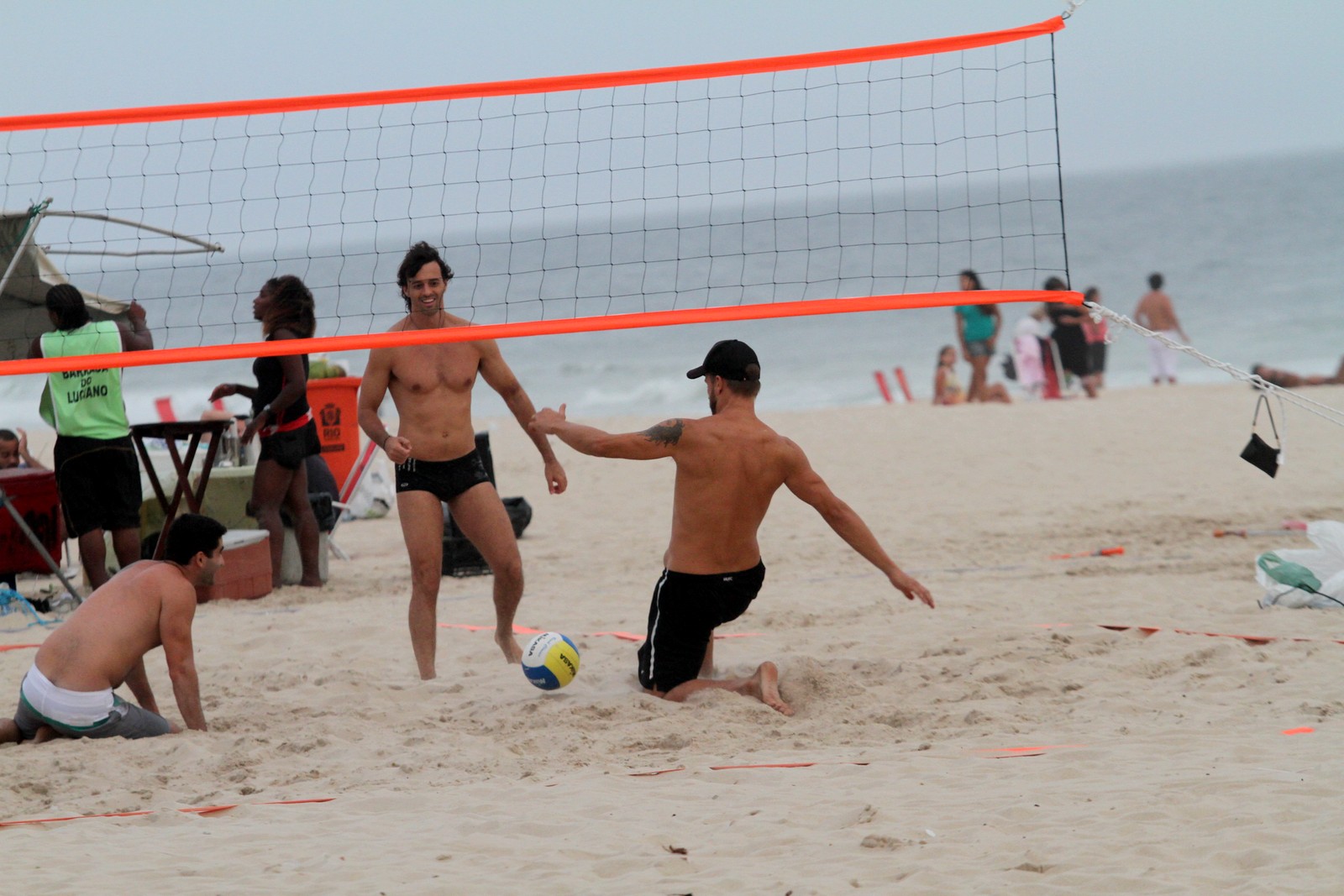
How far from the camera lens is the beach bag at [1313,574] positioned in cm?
564

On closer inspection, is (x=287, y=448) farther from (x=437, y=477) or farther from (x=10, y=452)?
(x=437, y=477)

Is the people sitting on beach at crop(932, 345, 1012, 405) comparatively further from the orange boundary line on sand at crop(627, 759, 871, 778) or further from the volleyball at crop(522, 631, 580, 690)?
the orange boundary line on sand at crop(627, 759, 871, 778)

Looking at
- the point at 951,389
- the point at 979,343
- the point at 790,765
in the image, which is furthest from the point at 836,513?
the point at 951,389

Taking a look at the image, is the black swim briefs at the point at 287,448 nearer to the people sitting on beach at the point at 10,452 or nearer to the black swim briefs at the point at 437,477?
the people sitting on beach at the point at 10,452

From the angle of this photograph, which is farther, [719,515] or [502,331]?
[719,515]

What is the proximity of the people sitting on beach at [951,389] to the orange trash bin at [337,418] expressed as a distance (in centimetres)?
846

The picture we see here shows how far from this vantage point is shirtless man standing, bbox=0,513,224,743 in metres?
4.25

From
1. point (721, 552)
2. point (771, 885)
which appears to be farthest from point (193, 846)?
point (721, 552)

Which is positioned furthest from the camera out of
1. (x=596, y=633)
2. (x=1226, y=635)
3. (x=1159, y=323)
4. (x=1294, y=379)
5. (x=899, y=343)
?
(x=899, y=343)

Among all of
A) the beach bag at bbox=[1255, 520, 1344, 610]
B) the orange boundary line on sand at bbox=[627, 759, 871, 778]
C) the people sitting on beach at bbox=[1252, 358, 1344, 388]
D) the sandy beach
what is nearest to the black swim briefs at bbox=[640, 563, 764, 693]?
the sandy beach

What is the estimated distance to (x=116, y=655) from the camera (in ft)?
14.0

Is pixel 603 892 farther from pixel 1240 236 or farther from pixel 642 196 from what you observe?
pixel 1240 236

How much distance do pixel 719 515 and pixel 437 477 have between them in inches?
45.6

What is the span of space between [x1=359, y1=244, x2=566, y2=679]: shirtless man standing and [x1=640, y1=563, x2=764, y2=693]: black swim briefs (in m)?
0.66
